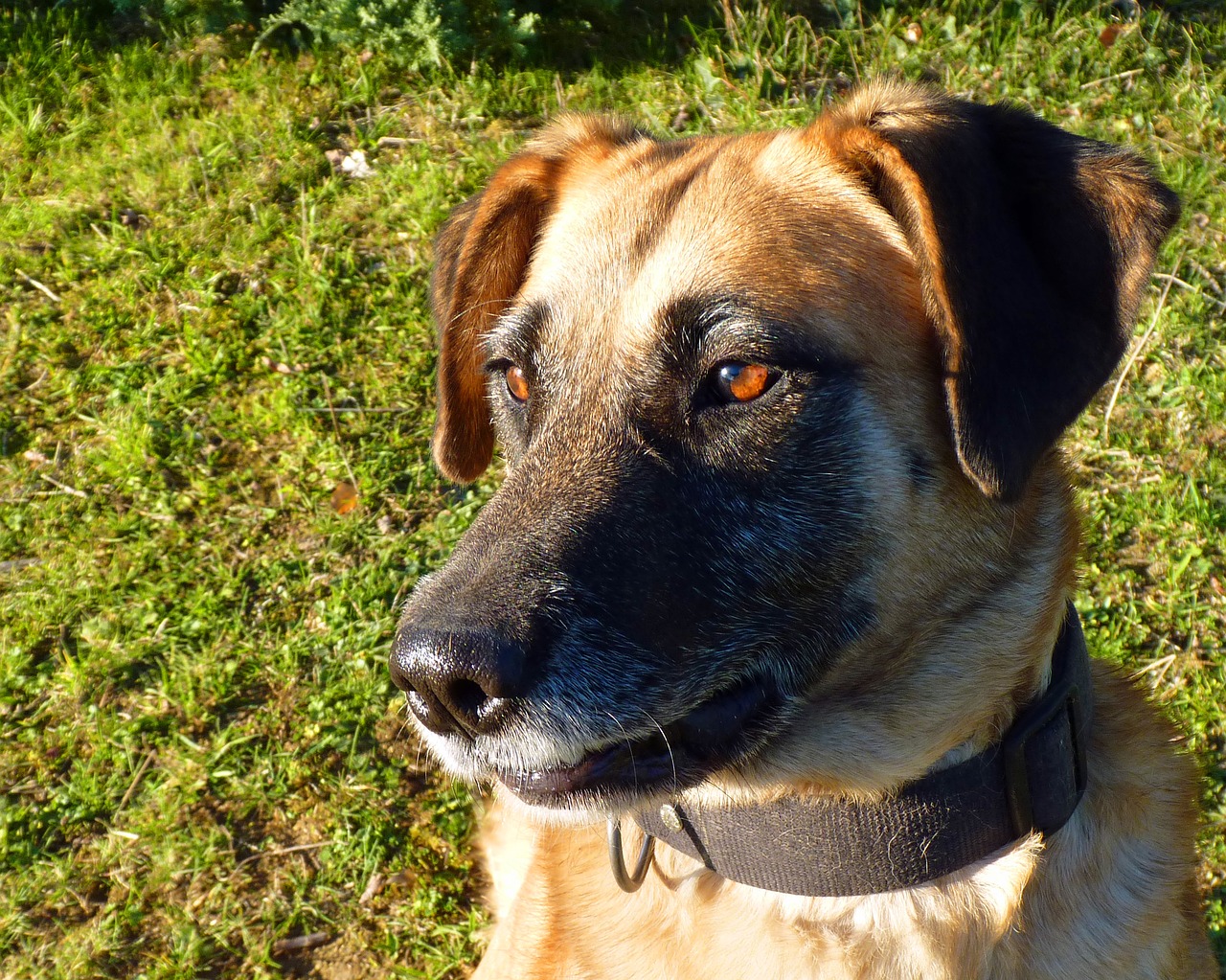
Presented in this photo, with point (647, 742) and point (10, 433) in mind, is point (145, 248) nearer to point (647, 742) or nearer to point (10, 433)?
point (10, 433)

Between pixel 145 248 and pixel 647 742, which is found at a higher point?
pixel 647 742

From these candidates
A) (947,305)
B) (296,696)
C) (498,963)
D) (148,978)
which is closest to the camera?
(947,305)

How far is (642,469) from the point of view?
227 cm

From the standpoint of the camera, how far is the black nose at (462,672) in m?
1.97

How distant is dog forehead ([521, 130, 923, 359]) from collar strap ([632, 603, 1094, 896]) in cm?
91

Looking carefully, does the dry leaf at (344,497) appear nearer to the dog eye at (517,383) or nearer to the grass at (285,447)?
the grass at (285,447)

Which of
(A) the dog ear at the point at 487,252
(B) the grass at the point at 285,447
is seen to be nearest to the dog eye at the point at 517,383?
(A) the dog ear at the point at 487,252

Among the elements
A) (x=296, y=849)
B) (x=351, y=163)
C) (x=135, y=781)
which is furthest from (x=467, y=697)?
(x=351, y=163)

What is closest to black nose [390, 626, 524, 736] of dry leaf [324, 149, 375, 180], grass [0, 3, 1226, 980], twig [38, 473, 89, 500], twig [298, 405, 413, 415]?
grass [0, 3, 1226, 980]

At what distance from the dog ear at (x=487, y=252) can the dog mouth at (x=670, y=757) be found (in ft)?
4.20

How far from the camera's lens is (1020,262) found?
7.25 feet

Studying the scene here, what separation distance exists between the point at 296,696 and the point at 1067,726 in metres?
2.93

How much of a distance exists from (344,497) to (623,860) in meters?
2.62

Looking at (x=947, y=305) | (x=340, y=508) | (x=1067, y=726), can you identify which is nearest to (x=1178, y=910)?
(x=1067, y=726)
